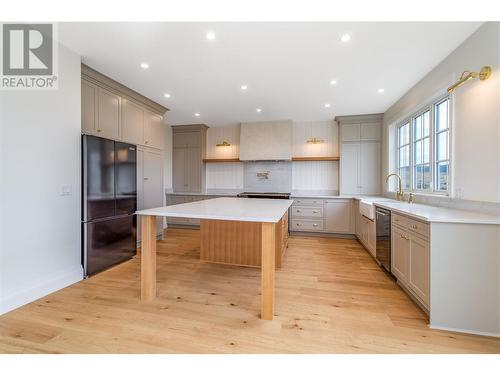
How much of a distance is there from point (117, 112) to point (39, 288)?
2439 mm

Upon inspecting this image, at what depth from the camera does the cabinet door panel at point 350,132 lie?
4.60m

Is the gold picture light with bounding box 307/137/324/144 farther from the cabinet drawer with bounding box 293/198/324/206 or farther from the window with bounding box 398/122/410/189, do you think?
the window with bounding box 398/122/410/189

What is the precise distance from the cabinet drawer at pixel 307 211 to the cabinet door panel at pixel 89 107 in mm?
3883

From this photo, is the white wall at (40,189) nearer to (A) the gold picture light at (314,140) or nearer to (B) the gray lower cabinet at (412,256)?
(B) the gray lower cabinet at (412,256)

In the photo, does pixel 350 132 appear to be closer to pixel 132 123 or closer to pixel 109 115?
pixel 132 123

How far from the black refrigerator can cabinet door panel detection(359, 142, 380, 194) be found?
4459 millimetres

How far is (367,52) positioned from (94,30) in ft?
9.34

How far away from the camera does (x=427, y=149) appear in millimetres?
3006

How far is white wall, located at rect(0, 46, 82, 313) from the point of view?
1.91 meters

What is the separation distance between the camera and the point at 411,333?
1621mm

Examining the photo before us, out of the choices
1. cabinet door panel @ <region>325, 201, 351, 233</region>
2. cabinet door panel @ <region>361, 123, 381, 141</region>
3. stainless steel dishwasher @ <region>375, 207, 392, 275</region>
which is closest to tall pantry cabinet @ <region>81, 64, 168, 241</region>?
cabinet door panel @ <region>325, 201, 351, 233</region>

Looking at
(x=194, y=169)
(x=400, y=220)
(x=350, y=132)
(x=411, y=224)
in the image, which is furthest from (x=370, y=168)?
(x=194, y=169)

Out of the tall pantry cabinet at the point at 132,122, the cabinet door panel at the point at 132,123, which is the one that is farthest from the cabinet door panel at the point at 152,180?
the cabinet door panel at the point at 132,123
